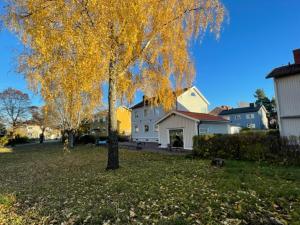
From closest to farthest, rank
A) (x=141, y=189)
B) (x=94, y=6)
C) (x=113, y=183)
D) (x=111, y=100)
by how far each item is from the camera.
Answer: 1. (x=141, y=189)
2. (x=113, y=183)
3. (x=94, y=6)
4. (x=111, y=100)

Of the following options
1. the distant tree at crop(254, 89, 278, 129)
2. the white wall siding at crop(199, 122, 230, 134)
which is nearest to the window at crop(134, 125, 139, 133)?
the white wall siding at crop(199, 122, 230, 134)

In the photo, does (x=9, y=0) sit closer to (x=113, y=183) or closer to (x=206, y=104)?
(x=113, y=183)

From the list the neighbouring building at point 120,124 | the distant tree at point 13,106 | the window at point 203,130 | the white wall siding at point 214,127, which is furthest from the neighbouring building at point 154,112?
the distant tree at point 13,106

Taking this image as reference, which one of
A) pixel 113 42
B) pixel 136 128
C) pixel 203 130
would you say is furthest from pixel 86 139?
pixel 113 42

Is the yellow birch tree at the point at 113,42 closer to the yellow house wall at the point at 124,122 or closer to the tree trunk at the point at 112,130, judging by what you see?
the tree trunk at the point at 112,130

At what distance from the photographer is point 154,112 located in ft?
121

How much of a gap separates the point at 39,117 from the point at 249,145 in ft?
164

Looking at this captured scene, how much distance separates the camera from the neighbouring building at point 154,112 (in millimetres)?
34406

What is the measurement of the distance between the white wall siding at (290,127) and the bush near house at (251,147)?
3.37ft

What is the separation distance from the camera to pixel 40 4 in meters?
7.93

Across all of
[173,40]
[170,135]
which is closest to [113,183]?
[173,40]

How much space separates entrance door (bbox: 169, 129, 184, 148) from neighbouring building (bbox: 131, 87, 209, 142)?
9469mm

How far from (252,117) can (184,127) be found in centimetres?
3831

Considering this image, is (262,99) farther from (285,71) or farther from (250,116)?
(285,71)
